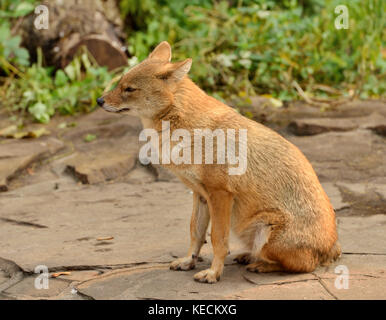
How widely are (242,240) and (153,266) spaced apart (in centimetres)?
69

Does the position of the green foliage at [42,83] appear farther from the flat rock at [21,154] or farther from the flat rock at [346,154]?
the flat rock at [346,154]

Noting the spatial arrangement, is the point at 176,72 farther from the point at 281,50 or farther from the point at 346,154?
the point at 281,50

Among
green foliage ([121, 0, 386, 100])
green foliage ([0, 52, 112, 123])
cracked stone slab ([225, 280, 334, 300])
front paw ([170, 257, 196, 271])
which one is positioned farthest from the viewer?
green foliage ([121, 0, 386, 100])

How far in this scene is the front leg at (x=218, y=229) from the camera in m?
4.04

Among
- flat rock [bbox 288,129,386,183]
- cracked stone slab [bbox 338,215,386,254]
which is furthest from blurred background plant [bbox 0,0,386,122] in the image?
cracked stone slab [bbox 338,215,386,254]

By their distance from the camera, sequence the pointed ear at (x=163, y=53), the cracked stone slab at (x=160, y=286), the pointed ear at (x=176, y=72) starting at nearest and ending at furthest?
the cracked stone slab at (x=160, y=286) < the pointed ear at (x=176, y=72) < the pointed ear at (x=163, y=53)

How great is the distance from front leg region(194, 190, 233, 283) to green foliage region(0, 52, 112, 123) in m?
5.43

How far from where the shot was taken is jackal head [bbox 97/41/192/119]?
13.9 ft

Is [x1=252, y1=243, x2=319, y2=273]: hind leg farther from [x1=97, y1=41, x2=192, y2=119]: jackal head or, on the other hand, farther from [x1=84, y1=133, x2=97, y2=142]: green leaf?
[x1=84, y1=133, x2=97, y2=142]: green leaf

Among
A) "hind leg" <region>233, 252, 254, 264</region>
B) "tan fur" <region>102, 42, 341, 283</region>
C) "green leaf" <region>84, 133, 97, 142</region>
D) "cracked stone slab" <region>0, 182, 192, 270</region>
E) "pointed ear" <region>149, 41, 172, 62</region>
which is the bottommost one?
"cracked stone slab" <region>0, 182, 192, 270</region>

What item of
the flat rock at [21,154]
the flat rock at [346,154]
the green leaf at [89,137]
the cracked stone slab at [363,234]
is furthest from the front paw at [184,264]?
the green leaf at [89,137]

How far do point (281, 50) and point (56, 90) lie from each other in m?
3.60

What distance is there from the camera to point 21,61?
970 cm
